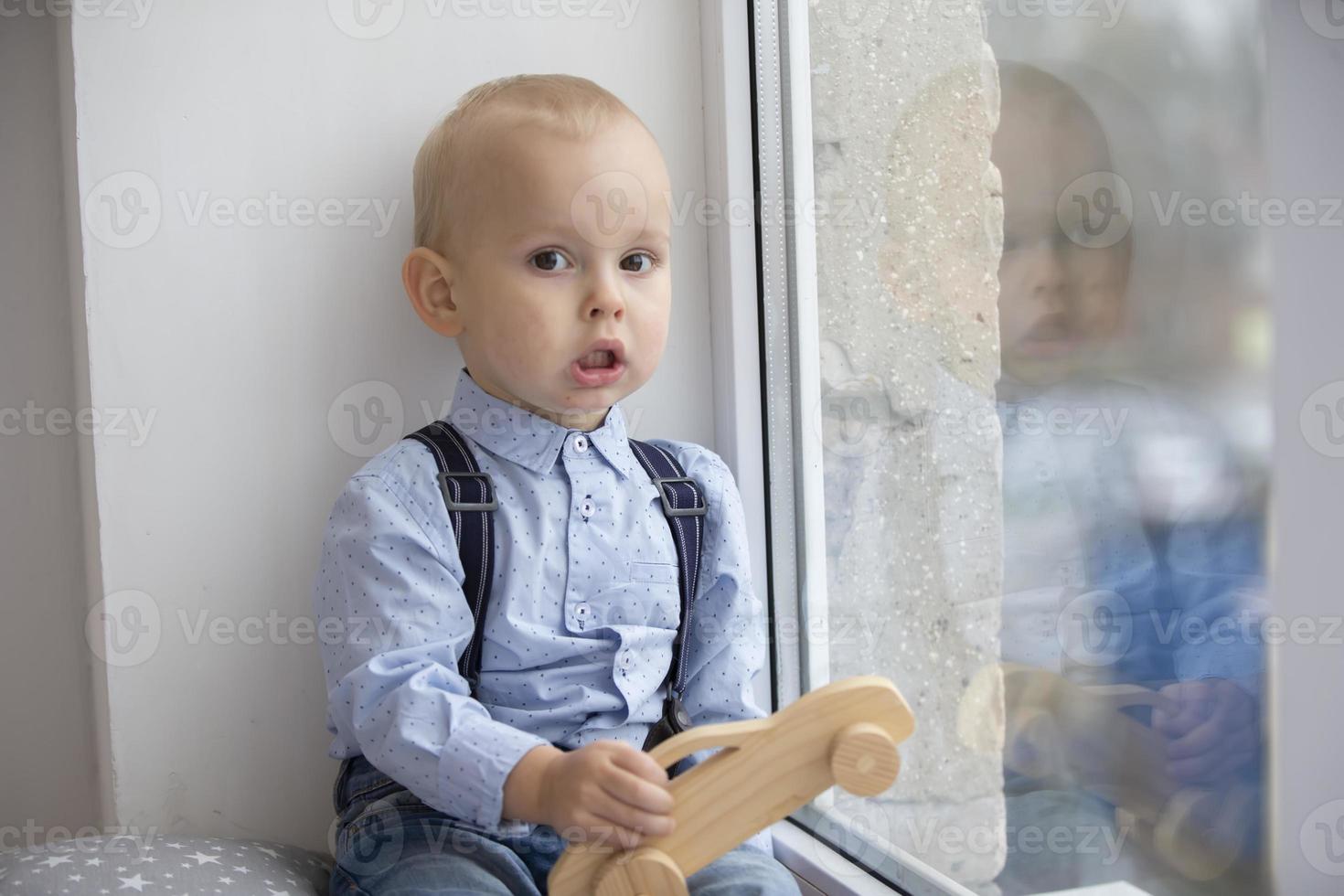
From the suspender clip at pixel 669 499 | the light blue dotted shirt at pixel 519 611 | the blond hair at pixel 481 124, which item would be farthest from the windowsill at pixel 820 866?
the blond hair at pixel 481 124

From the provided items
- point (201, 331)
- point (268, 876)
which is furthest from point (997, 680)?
point (201, 331)

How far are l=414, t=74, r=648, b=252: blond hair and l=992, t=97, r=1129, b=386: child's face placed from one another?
0.37 m

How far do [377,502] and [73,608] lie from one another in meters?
0.63

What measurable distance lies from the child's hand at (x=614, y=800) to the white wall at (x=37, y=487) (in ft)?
2.78

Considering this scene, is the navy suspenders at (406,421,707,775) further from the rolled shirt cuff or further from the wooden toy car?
the wooden toy car

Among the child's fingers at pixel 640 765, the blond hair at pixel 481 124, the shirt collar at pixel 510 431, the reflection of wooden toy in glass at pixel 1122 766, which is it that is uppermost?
the blond hair at pixel 481 124

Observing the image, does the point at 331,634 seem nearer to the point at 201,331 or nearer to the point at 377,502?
the point at 377,502

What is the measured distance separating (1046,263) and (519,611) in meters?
0.56

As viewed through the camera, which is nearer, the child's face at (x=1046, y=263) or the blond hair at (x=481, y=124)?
the child's face at (x=1046, y=263)

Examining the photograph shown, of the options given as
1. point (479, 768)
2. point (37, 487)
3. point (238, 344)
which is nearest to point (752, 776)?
point (479, 768)

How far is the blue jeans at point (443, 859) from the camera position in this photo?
918 mm

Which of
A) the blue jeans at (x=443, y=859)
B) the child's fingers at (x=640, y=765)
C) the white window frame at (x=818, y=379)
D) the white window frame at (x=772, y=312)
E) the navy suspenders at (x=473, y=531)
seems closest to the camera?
the white window frame at (x=818, y=379)

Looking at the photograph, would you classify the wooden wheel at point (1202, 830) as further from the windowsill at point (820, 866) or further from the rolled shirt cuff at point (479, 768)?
the rolled shirt cuff at point (479, 768)

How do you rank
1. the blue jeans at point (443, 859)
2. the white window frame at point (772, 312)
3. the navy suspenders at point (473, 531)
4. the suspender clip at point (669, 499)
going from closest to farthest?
the blue jeans at point (443, 859) < the navy suspenders at point (473, 531) < the suspender clip at point (669, 499) < the white window frame at point (772, 312)
